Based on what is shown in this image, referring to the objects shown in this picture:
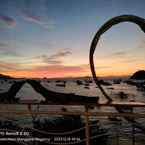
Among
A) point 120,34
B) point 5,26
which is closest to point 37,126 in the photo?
point 5,26

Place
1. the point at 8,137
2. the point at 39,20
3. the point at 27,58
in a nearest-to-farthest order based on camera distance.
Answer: the point at 8,137 < the point at 39,20 < the point at 27,58

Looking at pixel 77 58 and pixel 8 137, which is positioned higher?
pixel 77 58

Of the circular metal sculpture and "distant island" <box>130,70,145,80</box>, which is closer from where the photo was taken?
the circular metal sculpture

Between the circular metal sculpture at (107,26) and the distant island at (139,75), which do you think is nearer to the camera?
the circular metal sculpture at (107,26)

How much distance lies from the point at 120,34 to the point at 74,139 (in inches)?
59.7

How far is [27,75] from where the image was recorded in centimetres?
404

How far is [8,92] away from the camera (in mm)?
3824

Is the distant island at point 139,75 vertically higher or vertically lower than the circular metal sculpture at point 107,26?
lower

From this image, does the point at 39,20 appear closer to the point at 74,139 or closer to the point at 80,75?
the point at 80,75

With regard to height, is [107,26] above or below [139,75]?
above

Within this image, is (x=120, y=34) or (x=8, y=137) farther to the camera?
(x=120, y=34)

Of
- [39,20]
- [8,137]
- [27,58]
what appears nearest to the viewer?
[8,137]

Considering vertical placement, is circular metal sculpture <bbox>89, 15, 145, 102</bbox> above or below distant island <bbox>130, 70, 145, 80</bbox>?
above

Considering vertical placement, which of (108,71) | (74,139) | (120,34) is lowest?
(74,139)
